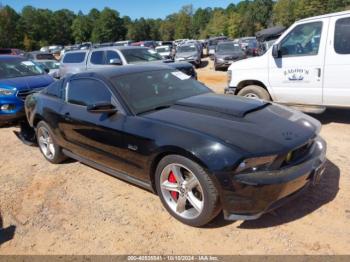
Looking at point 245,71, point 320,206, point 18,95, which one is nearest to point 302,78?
point 245,71

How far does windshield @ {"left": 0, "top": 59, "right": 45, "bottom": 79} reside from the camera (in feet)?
28.8

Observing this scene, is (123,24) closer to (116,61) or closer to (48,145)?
(116,61)

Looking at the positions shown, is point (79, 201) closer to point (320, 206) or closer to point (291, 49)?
point (320, 206)

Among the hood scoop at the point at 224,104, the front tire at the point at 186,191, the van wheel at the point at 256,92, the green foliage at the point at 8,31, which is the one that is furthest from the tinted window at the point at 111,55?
the green foliage at the point at 8,31

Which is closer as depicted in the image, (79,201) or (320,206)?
(320,206)

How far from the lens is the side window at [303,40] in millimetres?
6102

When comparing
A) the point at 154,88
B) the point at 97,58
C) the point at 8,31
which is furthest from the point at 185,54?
the point at 8,31

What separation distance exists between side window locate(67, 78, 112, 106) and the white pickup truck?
146 inches

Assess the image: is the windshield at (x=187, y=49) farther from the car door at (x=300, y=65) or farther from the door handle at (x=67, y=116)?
the door handle at (x=67, y=116)

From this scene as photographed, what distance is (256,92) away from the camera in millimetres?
7012

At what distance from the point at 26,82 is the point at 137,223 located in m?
6.18

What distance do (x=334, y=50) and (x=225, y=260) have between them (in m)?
4.55

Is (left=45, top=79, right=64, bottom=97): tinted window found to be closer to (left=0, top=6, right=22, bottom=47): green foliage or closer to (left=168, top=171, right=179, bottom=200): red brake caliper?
(left=168, top=171, right=179, bottom=200): red brake caliper

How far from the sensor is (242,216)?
9.88 ft
